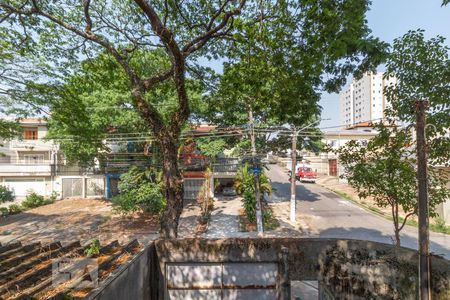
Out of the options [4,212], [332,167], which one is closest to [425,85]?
[4,212]

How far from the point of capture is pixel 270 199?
20.6 m

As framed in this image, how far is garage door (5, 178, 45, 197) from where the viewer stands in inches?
870

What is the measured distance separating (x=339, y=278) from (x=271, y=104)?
466 centimetres

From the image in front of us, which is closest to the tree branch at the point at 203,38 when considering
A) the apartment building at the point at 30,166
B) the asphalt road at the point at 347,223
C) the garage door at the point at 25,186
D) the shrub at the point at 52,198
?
the asphalt road at the point at 347,223

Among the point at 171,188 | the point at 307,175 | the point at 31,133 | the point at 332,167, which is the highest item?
the point at 31,133

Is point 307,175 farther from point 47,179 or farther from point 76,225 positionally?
point 47,179

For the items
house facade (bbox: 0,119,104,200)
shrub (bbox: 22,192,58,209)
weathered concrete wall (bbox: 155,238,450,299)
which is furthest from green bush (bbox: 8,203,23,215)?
weathered concrete wall (bbox: 155,238,450,299)

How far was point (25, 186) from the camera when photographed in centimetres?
2223

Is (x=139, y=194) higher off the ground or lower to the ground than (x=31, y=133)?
lower

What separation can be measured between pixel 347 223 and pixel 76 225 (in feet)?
55.0

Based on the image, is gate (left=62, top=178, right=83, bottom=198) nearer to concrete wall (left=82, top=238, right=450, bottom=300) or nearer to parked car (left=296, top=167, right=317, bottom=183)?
concrete wall (left=82, top=238, right=450, bottom=300)

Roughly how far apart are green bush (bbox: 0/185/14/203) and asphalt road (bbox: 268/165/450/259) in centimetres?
2400

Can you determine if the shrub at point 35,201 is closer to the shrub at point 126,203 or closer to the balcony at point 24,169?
the balcony at point 24,169

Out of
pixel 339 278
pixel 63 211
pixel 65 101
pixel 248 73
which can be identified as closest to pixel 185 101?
pixel 248 73
